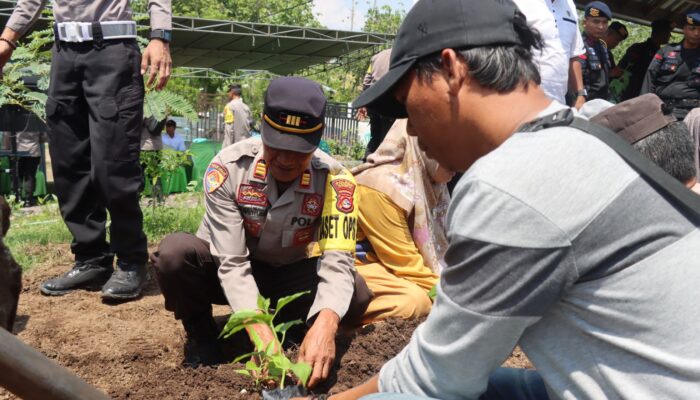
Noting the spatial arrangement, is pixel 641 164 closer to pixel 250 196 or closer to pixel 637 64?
pixel 250 196

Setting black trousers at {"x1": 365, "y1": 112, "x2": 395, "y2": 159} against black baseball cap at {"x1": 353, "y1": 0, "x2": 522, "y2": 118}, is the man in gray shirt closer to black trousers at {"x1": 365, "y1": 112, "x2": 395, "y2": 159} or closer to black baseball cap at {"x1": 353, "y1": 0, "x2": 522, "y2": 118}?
black baseball cap at {"x1": 353, "y1": 0, "x2": 522, "y2": 118}

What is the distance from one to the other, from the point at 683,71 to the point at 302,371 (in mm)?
4361

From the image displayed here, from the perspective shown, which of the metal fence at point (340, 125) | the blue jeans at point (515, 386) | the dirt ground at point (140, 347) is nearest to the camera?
the blue jeans at point (515, 386)

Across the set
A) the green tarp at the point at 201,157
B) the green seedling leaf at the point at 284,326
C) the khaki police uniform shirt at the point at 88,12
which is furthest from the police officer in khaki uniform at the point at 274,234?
the green tarp at the point at 201,157

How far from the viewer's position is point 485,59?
4.35 feet

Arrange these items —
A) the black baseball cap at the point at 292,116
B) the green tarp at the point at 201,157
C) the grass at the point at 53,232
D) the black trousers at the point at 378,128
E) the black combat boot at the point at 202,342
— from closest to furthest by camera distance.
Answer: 1. the black baseball cap at the point at 292,116
2. the black combat boot at the point at 202,342
3. the grass at the point at 53,232
4. the black trousers at the point at 378,128
5. the green tarp at the point at 201,157

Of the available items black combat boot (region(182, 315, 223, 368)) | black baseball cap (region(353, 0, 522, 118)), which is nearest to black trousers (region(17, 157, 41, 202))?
black combat boot (region(182, 315, 223, 368))

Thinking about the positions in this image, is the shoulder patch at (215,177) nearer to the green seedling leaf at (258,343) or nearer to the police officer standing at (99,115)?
the green seedling leaf at (258,343)

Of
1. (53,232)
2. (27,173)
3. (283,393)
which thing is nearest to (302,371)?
(283,393)

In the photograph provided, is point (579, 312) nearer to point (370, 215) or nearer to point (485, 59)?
point (485, 59)

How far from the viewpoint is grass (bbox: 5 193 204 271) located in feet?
13.8

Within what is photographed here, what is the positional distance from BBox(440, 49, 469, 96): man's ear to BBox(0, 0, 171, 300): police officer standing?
2.24 m

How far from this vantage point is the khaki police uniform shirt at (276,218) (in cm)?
264

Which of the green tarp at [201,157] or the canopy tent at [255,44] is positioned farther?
the canopy tent at [255,44]
